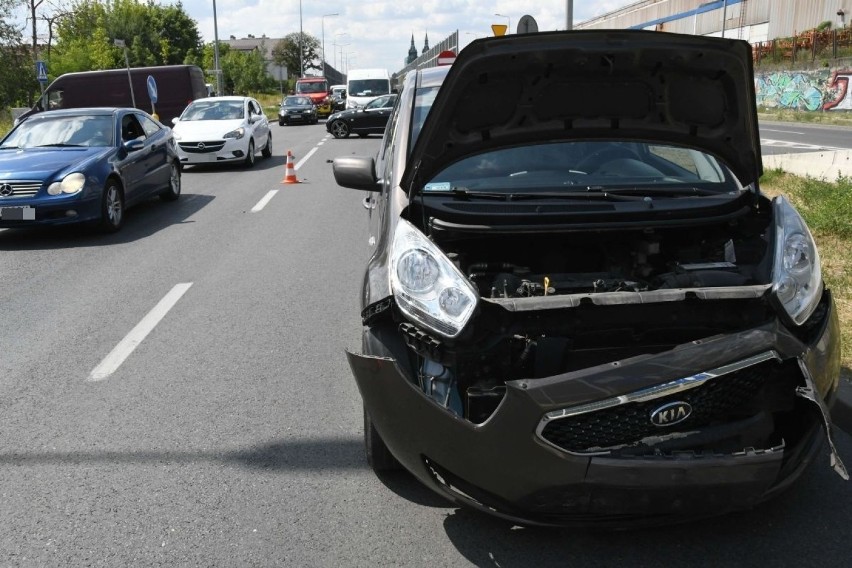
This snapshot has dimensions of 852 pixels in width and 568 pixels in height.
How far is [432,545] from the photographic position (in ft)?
10.3

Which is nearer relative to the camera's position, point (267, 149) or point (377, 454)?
point (377, 454)

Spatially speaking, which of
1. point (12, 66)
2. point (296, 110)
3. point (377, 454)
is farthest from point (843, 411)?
point (12, 66)

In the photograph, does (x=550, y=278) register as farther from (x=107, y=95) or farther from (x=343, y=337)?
(x=107, y=95)

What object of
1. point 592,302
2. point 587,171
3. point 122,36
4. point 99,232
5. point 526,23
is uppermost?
point 122,36

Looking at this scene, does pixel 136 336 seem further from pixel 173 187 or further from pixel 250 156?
pixel 250 156

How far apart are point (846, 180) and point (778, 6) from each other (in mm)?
54650

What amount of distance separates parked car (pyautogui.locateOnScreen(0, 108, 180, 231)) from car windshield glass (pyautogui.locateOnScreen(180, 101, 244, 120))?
5.88m

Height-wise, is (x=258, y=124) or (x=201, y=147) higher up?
(x=258, y=124)

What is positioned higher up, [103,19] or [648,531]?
[103,19]

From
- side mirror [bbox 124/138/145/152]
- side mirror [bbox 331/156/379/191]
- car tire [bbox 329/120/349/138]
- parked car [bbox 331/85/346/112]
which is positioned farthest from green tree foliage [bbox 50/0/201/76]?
side mirror [bbox 331/156/379/191]

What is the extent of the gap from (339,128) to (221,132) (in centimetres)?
1023

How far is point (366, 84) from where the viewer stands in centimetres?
3444

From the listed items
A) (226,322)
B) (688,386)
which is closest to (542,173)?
(688,386)

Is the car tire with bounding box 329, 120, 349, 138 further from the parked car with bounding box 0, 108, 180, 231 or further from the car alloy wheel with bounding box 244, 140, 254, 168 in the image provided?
the parked car with bounding box 0, 108, 180, 231
